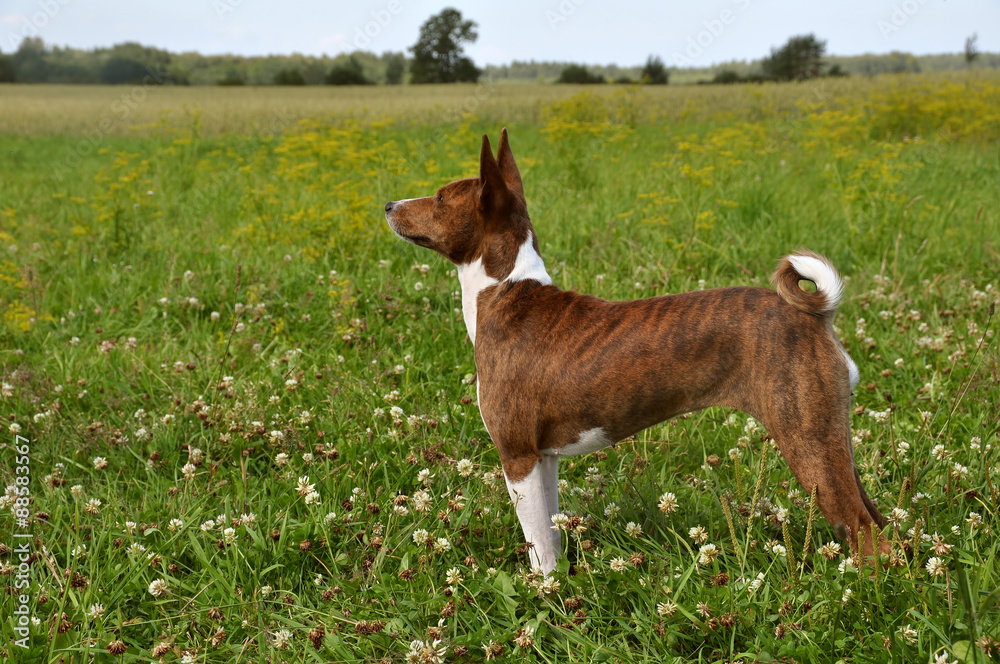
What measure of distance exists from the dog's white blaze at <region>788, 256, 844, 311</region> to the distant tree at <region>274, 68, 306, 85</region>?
62.3 m

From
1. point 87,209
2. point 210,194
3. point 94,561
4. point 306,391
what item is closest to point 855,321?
point 306,391

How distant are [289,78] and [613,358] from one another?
63004 millimetres

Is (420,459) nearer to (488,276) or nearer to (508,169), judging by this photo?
(488,276)

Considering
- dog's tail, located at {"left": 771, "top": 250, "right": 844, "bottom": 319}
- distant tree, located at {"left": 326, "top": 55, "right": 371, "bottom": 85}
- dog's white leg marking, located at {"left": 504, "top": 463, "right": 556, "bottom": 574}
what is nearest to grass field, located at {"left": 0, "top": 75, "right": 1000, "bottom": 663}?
dog's white leg marking, located at {"left": 504, "top": 463, "right": 556, "bottom": 574}

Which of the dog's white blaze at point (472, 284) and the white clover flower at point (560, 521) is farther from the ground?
the dog's white blaze at point (472, 284)

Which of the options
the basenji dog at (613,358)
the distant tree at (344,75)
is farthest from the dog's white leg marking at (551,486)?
the distant tree at (344,75)

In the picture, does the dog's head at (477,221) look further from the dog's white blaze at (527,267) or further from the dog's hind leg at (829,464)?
the dog's hind leg at (829,464)

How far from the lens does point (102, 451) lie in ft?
13.1

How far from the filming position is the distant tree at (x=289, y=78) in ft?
193

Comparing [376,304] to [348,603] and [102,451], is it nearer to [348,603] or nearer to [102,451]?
[102,451]

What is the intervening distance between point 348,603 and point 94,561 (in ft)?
3.77

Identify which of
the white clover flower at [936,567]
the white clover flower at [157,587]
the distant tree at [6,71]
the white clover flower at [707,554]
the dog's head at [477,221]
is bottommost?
the white clover flower at [157,587]

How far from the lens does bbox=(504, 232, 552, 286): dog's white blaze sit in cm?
318

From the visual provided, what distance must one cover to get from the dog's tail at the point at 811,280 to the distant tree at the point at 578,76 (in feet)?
167
